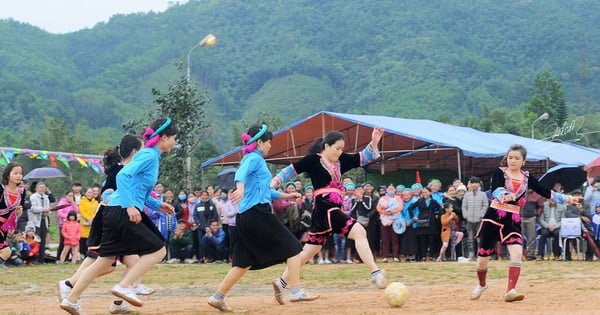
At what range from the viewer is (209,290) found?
41.9ft

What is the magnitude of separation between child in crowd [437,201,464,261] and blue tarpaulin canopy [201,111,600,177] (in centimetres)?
315

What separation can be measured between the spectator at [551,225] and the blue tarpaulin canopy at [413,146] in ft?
11.7

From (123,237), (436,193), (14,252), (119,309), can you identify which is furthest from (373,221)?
(123,237)

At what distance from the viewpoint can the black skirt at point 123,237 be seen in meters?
8.70

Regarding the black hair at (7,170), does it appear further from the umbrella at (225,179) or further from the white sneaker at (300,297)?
the umbrella at (225,179)

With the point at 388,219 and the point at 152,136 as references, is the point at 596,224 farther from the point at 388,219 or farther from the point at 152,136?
the point at 152,136

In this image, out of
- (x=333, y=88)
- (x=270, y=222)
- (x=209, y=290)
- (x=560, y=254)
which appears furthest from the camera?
(x=333, y=88)

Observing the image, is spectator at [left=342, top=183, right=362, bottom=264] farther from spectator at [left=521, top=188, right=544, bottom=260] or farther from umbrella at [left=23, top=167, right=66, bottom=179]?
umbrella at [left=23, top=167, right=66, bottom=179]

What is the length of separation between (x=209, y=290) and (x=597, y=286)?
496 cm

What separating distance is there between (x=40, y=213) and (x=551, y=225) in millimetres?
10829

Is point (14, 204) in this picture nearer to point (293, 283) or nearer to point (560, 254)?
point (293, 283)

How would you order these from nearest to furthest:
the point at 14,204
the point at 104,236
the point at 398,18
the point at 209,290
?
the point at 104,236 → the point at 14,204 → the point at 209,290 → the point at 398,18

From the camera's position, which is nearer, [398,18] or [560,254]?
[560,254]

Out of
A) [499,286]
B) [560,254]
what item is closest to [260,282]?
[499,286]
